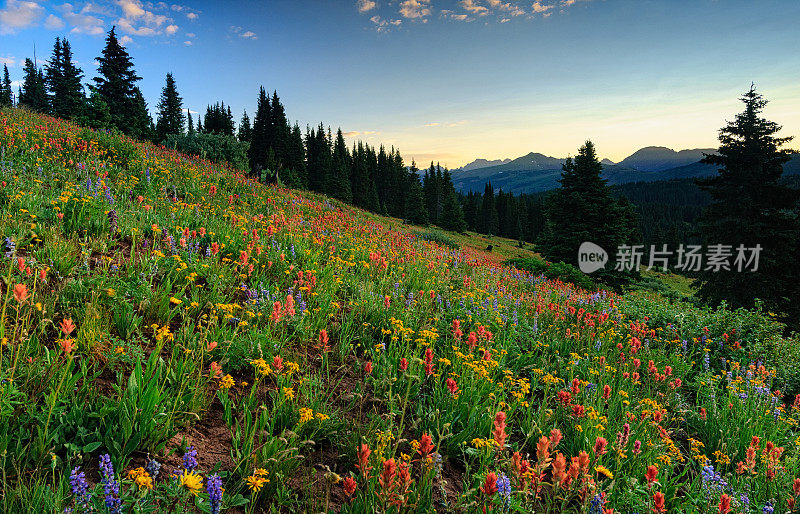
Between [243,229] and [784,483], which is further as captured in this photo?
[243,229]

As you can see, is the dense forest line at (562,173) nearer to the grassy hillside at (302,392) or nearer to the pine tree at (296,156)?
the pine tree at (296,156)

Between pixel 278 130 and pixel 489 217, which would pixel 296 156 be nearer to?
pixel 278 130

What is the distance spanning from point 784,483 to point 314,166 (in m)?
80.1

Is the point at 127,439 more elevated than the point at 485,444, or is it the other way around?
the point at 127,439

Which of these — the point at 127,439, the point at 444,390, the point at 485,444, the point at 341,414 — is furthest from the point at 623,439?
the point at 127,439

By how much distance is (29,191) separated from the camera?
526 centimetres

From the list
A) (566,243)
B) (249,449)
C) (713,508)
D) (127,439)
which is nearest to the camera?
(127,439)

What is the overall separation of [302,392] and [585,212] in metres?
29.7

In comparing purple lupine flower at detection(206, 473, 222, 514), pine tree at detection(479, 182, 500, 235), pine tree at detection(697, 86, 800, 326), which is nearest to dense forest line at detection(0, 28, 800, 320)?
pine tree at detection(697, 86, 800, 326)

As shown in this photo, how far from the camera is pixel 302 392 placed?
10.1ft

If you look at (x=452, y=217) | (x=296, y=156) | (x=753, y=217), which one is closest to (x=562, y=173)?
(x=753, y=217)

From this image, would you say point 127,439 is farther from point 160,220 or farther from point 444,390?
point 160,220

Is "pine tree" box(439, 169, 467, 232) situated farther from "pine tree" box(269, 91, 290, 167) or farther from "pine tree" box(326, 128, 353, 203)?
"pine tree" box(269, 91, 290, 167)

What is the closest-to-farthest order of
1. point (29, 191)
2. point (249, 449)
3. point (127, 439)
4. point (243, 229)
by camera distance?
point (127, 439)
point (249, 449)
point (29, 191)
point (243, 229)
